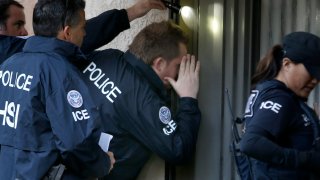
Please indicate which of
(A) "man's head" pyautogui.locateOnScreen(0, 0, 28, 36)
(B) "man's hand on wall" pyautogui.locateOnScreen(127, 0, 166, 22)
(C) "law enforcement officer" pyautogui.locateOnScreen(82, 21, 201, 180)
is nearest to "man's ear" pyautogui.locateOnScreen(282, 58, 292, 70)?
(C) "law enforcement officer" pyautogui.locateOnScreen(82, 21, 201, 180)

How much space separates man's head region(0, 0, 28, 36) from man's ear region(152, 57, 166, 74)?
0.98 m

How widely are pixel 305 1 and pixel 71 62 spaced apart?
5.21ft

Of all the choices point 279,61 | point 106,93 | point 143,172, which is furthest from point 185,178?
point 279,61

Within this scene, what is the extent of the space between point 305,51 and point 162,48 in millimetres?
1149

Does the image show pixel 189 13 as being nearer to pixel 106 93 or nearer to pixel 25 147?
pixel 106 93

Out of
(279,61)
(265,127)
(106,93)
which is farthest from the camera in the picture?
(106,93)

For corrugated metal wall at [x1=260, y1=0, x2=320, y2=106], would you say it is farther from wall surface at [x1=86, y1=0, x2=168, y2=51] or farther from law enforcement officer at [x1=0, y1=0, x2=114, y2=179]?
law enforcement officer at [x1=0, y1=0, x2=114, y2=179]

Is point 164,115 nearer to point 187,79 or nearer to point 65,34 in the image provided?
point 187,79

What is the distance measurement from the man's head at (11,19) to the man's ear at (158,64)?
38.7 inches

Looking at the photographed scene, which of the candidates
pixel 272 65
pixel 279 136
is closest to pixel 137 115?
pixel 272 65

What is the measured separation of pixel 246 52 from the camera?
4836 mm

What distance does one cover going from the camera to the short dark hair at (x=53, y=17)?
3850 millimetres

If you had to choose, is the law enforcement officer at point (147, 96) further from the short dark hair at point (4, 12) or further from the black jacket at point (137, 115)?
the short dark hair at point (4, 12)

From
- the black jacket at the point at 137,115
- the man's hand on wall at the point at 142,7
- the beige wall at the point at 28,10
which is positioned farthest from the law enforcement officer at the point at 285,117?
the beige wall at the point at 28,10
